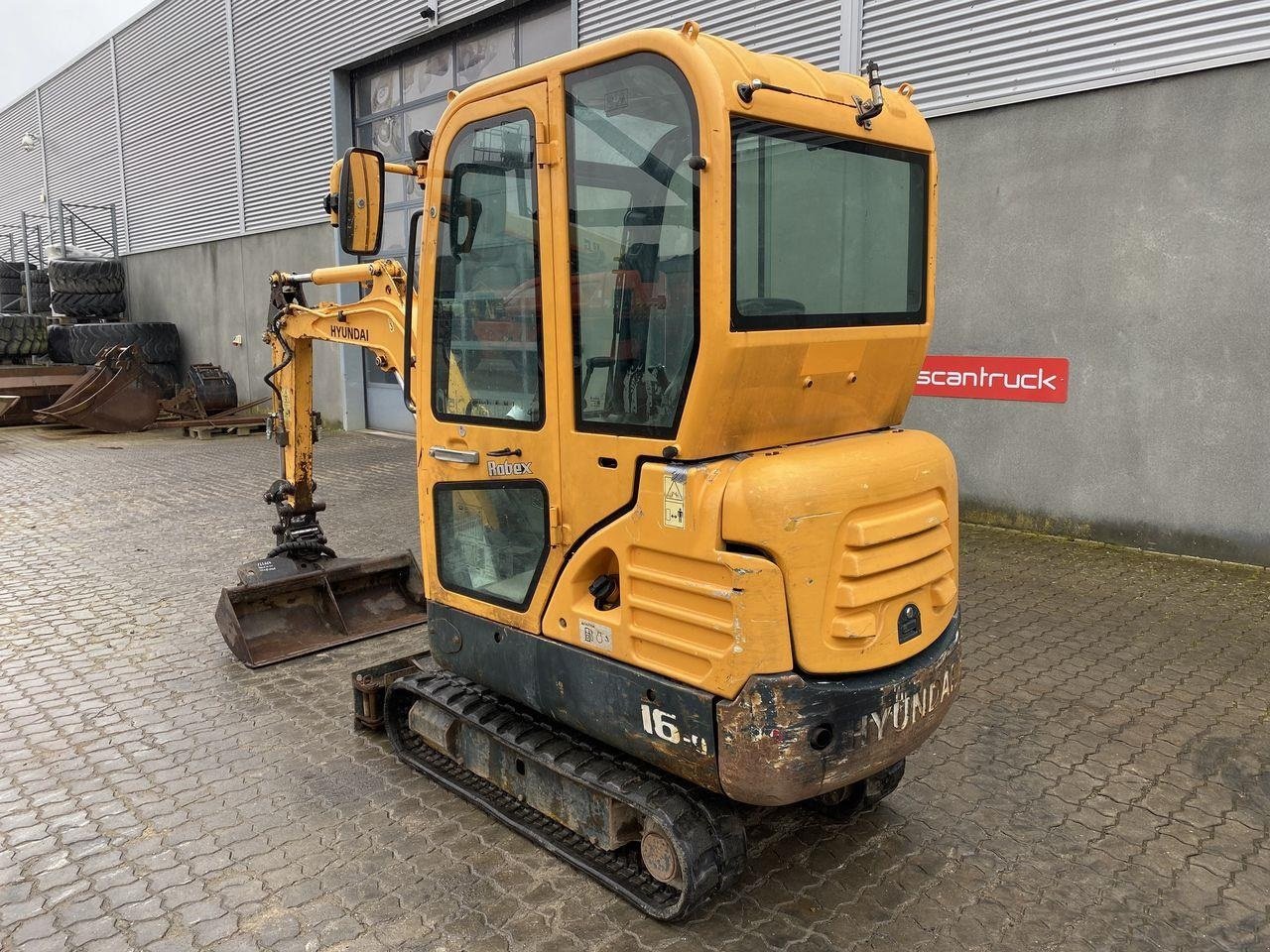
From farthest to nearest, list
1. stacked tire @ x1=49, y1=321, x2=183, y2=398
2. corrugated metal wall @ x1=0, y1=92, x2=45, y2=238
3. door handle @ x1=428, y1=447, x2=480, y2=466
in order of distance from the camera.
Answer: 1. corrugated metal wall @ x1=0, y1=92, x2=45, y2=238
2. stacked tire @ x1=49, y1=321, x2=183, y2=398
3. door handle @ x1=428, y1=447, x2=480, y2=466

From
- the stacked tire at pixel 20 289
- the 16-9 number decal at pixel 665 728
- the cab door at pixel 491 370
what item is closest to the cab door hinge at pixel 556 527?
the cab door at pixel 491 370

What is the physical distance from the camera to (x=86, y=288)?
20000 mm

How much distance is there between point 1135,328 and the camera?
7.26 meters

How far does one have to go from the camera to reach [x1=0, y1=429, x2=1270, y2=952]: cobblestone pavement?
3078mm

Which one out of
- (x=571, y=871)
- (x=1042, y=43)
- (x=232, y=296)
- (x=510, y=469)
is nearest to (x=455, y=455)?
(x=510, y=469)

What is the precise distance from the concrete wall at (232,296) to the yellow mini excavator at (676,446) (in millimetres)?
12592

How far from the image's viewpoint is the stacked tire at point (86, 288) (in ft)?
64.3

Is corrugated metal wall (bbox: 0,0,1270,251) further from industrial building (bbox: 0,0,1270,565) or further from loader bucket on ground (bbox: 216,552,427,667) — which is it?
loader bucket on ground (bbox: 216,552,427,667)

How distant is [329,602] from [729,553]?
3829 millimetres

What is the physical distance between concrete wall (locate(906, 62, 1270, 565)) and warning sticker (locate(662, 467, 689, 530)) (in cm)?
592

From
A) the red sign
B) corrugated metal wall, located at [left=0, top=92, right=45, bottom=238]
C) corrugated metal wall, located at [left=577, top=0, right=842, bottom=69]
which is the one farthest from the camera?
corrugated metal wall, located at [left=0, top=92, right=45, bottom=238]

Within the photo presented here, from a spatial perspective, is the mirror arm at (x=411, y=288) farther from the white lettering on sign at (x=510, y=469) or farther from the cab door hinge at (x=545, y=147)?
the cab door hinge at (x=545, y=147)

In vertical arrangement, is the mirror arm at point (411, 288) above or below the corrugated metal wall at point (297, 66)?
below

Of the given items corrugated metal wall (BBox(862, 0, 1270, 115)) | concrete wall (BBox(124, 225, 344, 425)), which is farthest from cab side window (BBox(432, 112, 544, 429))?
concrete wall (BBox(124, 225, 344, 425))
